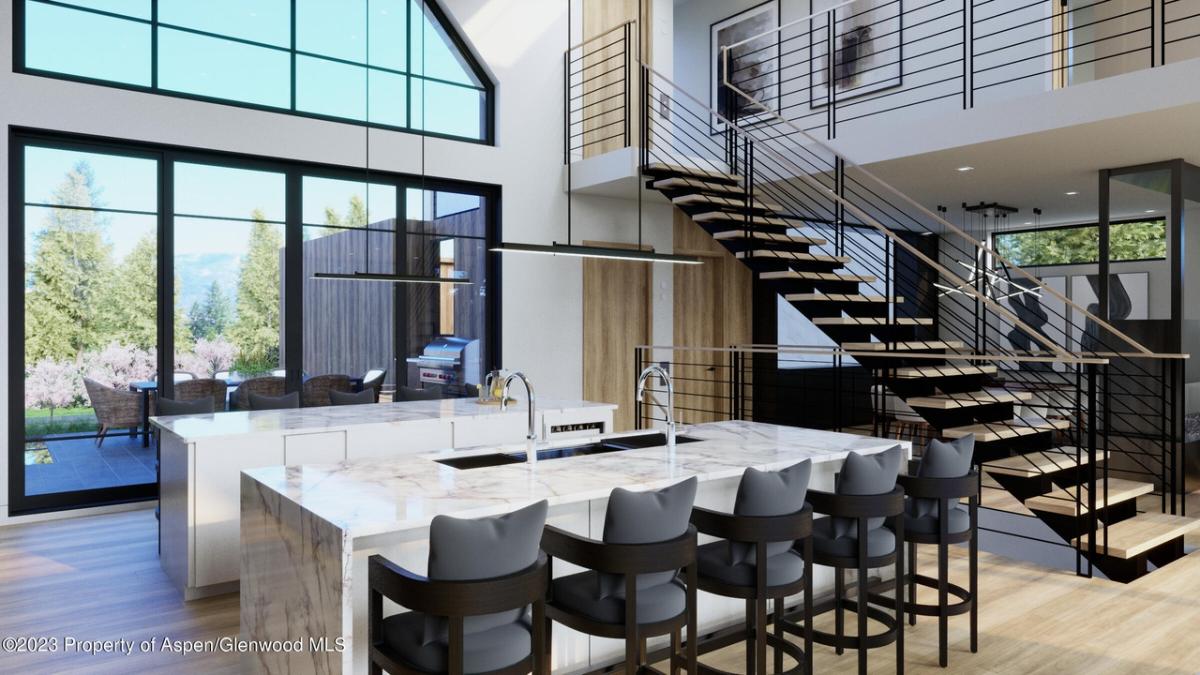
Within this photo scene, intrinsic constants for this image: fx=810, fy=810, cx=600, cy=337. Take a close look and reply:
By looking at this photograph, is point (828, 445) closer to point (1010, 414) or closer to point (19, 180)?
point (1010, 414)

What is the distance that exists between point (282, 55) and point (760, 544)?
19.5 feet

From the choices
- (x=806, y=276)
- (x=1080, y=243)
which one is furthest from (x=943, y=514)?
(x=1080, y=243)

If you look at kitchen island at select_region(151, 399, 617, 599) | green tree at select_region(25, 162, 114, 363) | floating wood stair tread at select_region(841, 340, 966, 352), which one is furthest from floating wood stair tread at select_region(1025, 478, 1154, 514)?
green tree at select_region(25, 162, 114, 363)

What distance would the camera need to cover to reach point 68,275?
236 inches

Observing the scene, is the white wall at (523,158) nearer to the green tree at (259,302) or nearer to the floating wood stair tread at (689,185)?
the green tree at (259,302)

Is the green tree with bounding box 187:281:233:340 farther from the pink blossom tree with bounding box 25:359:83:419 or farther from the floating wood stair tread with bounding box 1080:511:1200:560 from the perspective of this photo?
the floating wood stair tread with bounding box 1080:511:1200:560

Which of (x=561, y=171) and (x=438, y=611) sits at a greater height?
(x=561, y=171)

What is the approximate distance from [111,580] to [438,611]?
3.31 meters

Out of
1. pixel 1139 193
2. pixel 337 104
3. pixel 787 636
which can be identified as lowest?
pixel 787 636

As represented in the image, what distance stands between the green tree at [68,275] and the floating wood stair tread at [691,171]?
14.6 feet

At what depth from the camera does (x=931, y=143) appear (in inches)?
242

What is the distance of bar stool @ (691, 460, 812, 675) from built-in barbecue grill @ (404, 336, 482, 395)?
15.9 ft

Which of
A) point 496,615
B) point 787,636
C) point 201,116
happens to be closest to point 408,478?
point 496,615

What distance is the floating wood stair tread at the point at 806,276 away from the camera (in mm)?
6320
